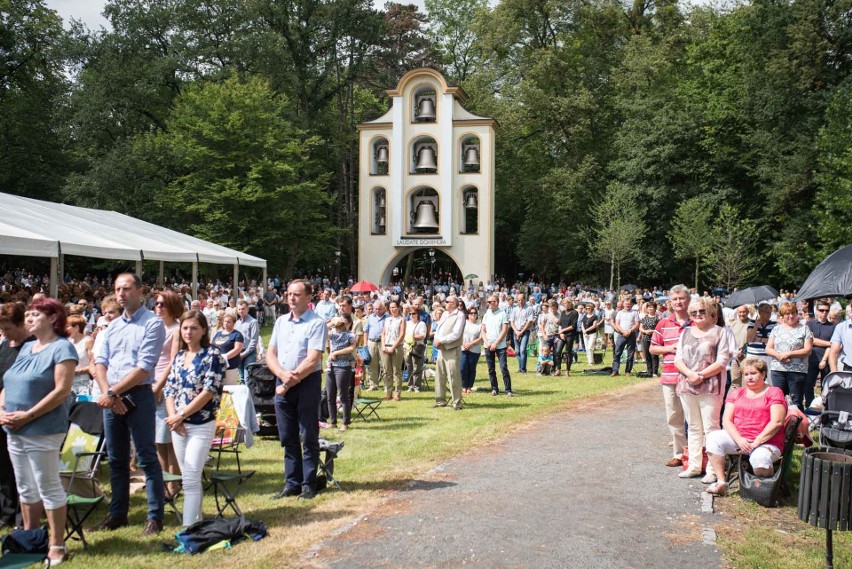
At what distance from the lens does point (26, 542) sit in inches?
198

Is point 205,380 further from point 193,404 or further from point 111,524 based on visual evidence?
point 111,524

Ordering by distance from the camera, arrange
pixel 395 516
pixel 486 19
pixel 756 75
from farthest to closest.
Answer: pixel 486 19, pixel 756 75, pixel 395 516

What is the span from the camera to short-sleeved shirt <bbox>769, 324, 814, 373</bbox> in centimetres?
923

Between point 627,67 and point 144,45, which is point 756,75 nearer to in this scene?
point 627,67

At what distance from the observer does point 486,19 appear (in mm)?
44281

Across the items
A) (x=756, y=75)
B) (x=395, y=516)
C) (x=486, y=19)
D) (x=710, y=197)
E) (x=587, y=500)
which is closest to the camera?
(x=395, y=516)

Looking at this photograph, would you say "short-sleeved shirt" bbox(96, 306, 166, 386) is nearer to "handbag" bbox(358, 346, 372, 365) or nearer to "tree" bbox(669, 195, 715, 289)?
"handbag" bbox(358, 346, 372, 365)

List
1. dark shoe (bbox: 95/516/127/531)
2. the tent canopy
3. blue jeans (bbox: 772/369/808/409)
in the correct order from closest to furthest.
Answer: dark shoe (bbox: 95/516/127/531), blue jeans (bbox: 772/369/808/409), the tent canopy

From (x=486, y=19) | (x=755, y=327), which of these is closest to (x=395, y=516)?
(x=755, y=327)

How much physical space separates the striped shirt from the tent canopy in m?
11.0

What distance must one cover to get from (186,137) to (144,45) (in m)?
7.30

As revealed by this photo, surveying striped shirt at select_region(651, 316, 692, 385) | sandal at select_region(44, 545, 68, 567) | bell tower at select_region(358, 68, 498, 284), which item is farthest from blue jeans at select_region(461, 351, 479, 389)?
bell tower at select_region(358, 68, 498, 284)

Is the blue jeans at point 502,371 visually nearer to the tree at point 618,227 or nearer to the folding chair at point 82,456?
the folding chair at point 82,456

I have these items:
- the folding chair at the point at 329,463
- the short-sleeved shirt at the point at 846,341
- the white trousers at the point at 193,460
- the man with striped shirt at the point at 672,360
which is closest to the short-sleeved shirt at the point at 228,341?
the folding chair at the point at 329,463
